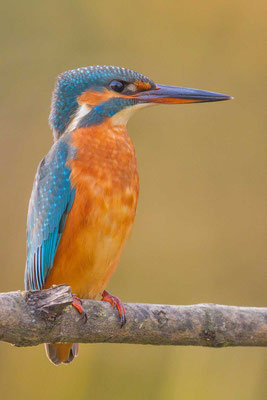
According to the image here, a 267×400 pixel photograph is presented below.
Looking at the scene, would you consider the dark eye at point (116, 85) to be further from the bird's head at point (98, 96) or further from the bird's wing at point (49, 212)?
the bird's wing at point (49, 212)

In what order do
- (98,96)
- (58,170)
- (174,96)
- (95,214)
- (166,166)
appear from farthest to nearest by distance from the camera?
(166,166)
(174,96)
(98,96)
(58,170)
(95,214)

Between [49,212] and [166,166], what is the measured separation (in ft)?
7.77

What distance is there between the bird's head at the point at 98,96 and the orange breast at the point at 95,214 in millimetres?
110

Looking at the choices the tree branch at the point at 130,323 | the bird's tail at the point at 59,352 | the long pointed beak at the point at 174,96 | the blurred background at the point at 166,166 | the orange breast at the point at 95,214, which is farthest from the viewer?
the blurred background at the point at 166,166

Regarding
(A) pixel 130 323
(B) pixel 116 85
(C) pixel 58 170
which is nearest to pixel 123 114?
(B) pixel 116 85

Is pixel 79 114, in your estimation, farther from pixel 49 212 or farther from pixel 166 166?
pixel 166 166

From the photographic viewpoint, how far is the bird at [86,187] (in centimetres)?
307

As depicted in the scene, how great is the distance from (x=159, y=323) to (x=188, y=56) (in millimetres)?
3323

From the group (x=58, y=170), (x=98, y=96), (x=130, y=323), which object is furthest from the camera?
(x=98, y=96)

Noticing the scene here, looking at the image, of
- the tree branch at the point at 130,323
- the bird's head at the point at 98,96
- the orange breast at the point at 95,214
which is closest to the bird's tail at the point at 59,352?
the orange breast at the point at 95,214

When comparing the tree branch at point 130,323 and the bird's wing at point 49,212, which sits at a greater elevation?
the bird's wing at point 49,212

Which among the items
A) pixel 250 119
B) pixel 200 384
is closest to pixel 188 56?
pixel 250 119

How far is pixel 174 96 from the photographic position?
3.45 metres

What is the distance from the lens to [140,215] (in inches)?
211
